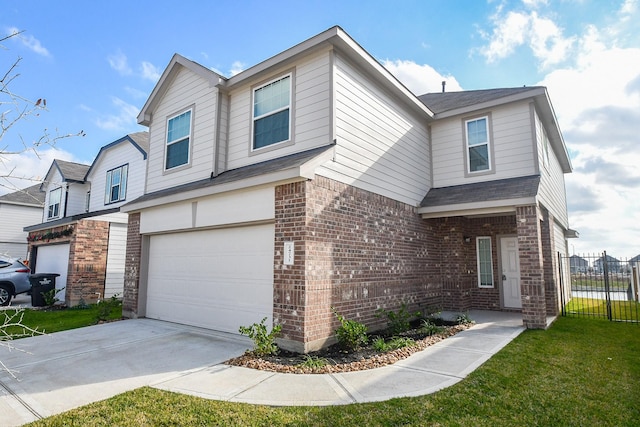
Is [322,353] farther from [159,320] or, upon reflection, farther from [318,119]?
[159,320]

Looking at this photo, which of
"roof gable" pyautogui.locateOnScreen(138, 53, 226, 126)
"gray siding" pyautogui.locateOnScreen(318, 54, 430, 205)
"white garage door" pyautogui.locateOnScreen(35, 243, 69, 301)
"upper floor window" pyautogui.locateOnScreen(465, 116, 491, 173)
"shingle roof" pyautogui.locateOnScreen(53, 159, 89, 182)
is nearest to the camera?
"gray siding" pyautogui.locateOnScreen(318, 54, 430, 205)

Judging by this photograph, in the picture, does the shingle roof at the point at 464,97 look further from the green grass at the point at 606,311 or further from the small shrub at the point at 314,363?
the small shrub at the point at 314,363

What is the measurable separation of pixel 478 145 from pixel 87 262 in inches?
542

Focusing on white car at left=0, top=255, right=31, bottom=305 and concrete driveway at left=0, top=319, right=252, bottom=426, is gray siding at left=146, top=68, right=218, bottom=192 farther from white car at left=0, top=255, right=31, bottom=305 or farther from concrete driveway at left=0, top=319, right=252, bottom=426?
white car at left=0, top=255, right=31, bottom=305

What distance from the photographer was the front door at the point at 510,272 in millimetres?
11008

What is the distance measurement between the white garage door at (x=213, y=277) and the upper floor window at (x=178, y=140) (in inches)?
84.4

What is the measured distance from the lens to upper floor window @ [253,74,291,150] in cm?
809

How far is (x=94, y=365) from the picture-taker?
5.65 meters

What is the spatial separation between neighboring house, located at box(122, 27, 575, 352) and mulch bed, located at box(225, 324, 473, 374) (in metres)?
0.26

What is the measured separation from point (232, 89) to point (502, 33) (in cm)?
712

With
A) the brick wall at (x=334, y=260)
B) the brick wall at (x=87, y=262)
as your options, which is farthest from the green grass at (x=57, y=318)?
the brick wall at (x=334, y=260)

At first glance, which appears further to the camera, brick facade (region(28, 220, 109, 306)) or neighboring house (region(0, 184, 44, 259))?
neighboring house (region(0, 184, 44, 259))

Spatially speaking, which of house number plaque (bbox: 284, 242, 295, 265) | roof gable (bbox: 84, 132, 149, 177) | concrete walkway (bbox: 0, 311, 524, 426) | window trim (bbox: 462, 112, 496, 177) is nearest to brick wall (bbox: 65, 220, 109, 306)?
roof gable (bbox: 84, 132, 149, 177)

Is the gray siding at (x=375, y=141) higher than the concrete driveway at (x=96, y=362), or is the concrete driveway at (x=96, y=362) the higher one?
the gray siding at (x=375, y=141)
